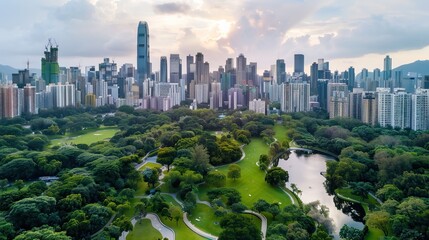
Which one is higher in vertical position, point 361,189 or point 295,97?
point 295,97

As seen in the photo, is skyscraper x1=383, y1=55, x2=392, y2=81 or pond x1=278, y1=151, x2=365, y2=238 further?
skyscraper x1=383, y1=55, x2=392, y2=81

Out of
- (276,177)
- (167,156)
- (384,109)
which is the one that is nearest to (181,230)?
(276,177)

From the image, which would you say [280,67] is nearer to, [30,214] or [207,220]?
[207,220]

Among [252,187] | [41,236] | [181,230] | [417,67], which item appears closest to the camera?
[41,236]

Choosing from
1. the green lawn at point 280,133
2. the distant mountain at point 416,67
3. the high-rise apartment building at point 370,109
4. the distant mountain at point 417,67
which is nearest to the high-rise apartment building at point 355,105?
the high-rise apartment building at point 370,109

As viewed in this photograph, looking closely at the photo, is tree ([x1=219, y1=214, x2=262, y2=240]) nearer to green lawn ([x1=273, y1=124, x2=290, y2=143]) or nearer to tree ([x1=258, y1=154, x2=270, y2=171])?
tree ([x1=258, y1=154, x2=270, y2=171])

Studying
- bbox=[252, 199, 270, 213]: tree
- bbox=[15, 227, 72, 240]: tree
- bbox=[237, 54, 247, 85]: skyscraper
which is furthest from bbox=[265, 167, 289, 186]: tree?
bbox=[237, 54, 247, 85]: skyscraper

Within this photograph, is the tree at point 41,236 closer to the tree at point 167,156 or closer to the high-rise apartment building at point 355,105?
the tree at point 167,156
